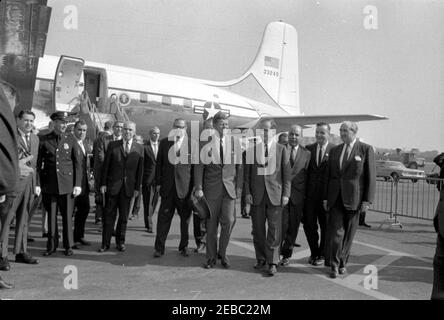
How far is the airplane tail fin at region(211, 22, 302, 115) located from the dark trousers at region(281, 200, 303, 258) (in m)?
18.4

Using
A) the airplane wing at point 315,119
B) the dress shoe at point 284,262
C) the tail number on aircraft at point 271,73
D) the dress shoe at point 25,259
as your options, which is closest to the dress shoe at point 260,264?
the dress shoe at point 284,262

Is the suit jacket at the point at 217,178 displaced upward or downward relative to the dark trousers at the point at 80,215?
Result: upward

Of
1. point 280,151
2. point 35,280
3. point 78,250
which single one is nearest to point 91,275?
point 35,280

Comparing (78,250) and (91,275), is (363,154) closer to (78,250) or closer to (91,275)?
(91,275)

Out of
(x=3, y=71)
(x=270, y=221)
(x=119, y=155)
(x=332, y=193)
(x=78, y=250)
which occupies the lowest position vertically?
(x=78, y=250)

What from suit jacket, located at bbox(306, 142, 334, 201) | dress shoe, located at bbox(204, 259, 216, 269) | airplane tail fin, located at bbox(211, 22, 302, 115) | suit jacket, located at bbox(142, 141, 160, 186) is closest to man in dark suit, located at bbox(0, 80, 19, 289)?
dress shoe, located at bbox(204, 259, 216, 269)

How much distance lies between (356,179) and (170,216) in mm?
2750

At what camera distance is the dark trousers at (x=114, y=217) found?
6.30m

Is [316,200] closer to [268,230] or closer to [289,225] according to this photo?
[289,225]

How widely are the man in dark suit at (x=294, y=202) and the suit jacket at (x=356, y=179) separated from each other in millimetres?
551

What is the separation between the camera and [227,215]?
5.71 metres

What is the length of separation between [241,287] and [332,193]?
1834mm

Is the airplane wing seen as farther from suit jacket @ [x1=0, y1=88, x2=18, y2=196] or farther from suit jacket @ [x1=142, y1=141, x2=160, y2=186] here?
suit jacket @ [x1=0, y1=88, x2=18, y2=196]

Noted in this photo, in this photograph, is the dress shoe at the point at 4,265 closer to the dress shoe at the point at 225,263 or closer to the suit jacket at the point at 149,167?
the dress shoe at the point at 225,263
